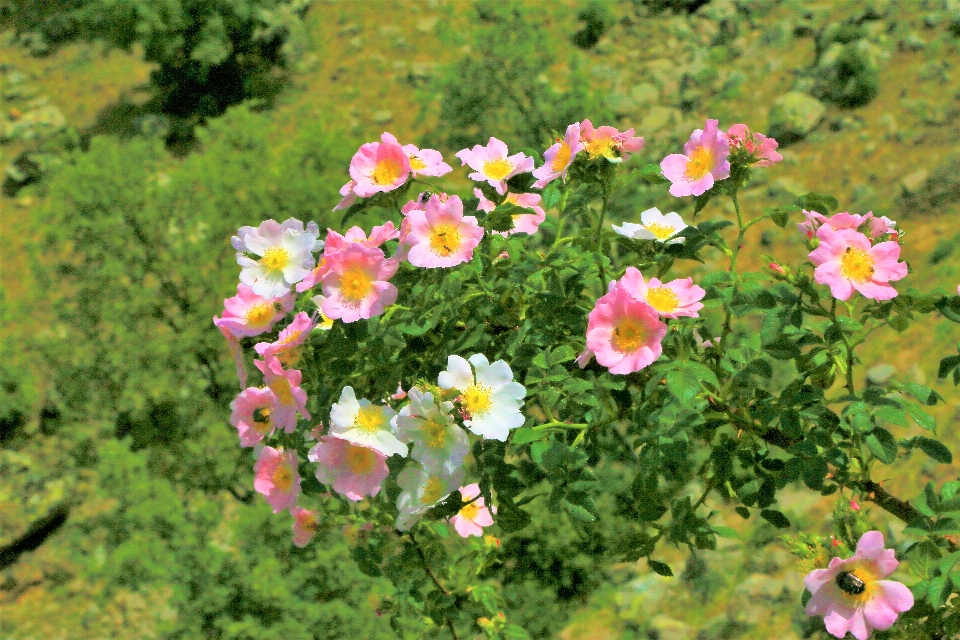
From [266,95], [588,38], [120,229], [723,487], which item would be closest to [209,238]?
[120,229]

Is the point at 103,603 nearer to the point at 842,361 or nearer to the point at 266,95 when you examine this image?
the point at 842,361

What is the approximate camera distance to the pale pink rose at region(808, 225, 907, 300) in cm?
111

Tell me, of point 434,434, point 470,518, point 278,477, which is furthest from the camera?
point 470,518

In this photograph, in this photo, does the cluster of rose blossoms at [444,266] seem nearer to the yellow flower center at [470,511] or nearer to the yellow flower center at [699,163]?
the yellow flower center at [699,163]

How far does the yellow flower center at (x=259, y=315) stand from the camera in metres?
1.36

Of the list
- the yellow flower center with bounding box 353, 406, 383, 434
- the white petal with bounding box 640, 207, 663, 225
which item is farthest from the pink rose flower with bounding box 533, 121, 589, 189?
the yellow flower center with bounding box 353, 406, 383, 434

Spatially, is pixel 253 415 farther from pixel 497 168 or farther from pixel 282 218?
pixel 282 218

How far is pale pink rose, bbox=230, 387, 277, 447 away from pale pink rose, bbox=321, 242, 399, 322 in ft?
0.88

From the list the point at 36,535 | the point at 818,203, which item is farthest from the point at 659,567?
the point at 36,535

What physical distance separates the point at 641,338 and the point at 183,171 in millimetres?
4171

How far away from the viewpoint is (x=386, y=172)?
1301mm

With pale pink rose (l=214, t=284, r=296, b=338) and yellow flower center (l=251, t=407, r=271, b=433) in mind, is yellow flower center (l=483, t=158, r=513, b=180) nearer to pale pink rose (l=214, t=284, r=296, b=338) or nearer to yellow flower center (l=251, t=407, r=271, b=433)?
pale pink rose (l=214, t=284, r=296, b=338)

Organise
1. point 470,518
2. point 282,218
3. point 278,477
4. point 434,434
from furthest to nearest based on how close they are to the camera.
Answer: point 282,218
point 470,518
point 278,477
point 434,434

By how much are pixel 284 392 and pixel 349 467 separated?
17 centimetres
